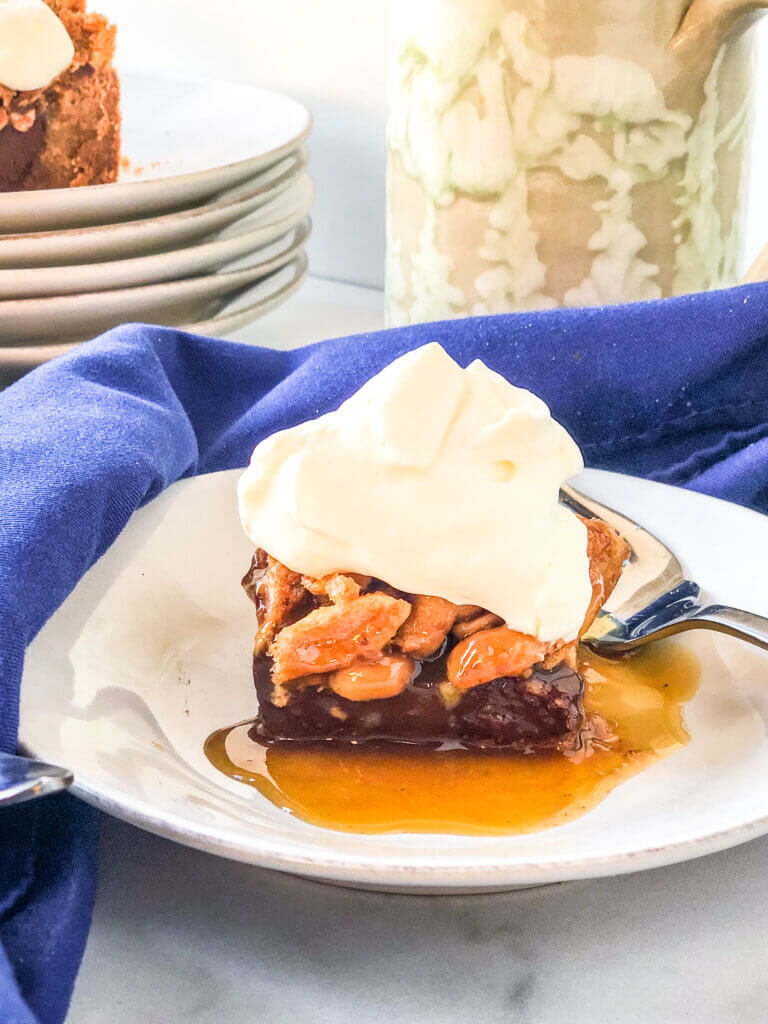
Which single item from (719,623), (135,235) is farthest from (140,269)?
(719,623)

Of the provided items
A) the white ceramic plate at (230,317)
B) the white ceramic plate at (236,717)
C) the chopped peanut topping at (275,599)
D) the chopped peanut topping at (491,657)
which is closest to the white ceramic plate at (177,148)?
the white ceramic plate at (230,317)

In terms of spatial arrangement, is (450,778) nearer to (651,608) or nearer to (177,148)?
(651,608)

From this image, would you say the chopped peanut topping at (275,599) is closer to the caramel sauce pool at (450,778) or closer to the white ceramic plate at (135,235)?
the caramel sauce pool at (450,778)

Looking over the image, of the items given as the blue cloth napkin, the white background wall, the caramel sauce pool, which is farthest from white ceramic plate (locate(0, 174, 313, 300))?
the caramel sauce pool

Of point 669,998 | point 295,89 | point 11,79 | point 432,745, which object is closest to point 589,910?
point 669,998

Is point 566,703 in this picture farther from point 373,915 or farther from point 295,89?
point 295,89
